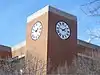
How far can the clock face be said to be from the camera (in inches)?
972

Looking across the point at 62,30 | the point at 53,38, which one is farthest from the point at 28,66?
the point at 62,30

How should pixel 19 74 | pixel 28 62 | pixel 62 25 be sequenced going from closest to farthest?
pixel 19 74
pixel 28 62
pixel 62 25

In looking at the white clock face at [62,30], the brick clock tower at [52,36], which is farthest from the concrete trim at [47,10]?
the white clock face at [62,30]

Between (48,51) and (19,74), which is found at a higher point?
(48,51)

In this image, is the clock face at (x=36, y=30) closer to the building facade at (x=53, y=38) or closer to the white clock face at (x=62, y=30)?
the building facade at (x=53, y=38)

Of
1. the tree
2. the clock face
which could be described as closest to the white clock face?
the clock face

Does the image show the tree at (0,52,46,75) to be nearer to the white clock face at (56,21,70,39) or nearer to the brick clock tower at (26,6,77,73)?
the brick clock tower at (26,6,77,73)

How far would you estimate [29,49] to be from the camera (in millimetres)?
25484

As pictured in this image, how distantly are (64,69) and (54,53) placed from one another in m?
1.39

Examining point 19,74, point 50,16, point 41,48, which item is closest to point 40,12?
point 50,16

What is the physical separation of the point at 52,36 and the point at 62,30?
129cm

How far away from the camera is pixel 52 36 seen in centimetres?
2394

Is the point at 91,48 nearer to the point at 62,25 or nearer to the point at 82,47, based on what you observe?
the point at 82,47

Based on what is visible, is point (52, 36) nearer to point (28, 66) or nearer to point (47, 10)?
point (47, 10)
